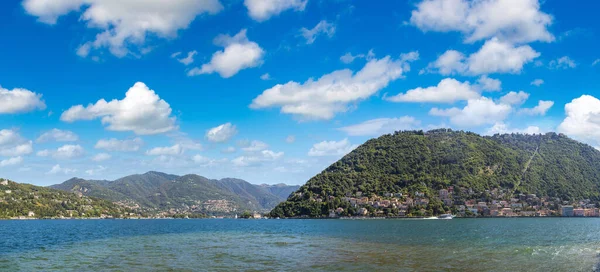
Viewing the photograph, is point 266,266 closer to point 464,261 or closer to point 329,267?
point 329,267

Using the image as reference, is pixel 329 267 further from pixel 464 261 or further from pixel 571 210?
pixel 571 210

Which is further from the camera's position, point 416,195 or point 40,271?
point 416,195

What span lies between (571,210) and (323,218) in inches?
4284

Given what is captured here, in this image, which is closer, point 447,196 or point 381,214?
point 381,214

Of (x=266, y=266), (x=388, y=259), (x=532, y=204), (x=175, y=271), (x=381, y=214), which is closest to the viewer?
(x=175, y=271)

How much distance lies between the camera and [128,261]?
119 ft

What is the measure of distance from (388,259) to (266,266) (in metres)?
10.5

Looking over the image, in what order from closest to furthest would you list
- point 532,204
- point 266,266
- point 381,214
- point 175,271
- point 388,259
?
point 175,271 < point 266,266 < point 388,259 < point 381,214 < point 532,204

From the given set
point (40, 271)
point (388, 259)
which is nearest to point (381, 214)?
point (388, 259)

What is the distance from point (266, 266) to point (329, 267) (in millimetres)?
5071

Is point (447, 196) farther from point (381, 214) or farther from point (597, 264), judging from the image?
point (597, 264)

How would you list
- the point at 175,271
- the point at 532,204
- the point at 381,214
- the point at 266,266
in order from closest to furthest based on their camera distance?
the point at 175,271
the point at 266,266
the point at 381,214
the point at 532,204

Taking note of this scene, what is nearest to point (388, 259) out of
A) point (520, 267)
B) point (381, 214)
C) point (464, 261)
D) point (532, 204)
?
point (464, 261)

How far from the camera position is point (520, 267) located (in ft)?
103
